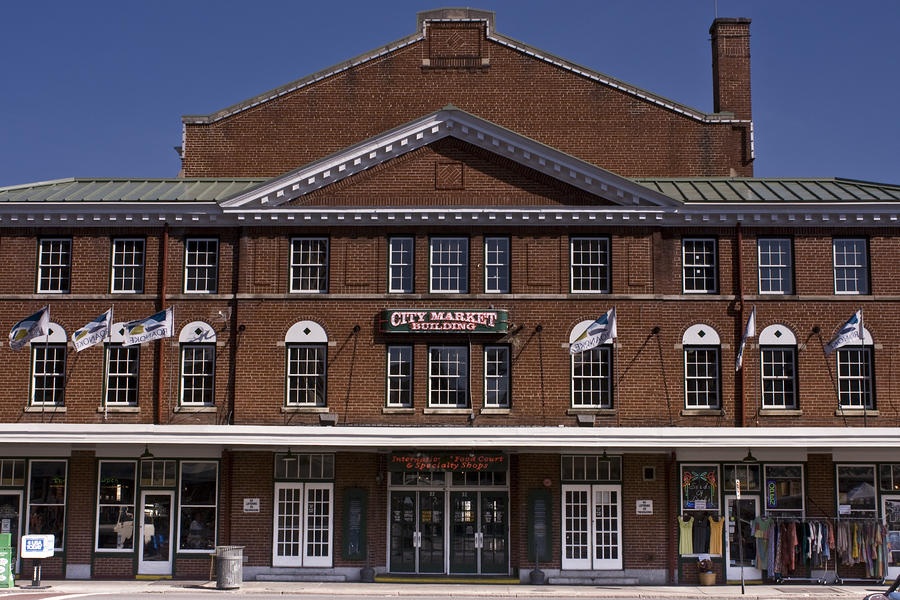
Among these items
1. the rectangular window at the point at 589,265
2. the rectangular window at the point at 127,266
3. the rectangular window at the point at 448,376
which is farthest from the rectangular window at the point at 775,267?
the rectangular window at the point at 127,266

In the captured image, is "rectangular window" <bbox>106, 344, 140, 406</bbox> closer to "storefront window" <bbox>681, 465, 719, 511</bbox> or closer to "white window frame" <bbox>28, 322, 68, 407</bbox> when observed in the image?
"white window frame" <bbox>28, 322, 68, 407</bbox>

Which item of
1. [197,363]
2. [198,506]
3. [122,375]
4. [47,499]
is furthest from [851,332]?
[47,499]

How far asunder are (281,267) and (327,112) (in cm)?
763

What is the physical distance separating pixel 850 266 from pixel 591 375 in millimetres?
8077

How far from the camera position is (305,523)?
98.2ft

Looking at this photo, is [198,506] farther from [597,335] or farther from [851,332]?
[851,332]

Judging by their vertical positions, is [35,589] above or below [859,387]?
below

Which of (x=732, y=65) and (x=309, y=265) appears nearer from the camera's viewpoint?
(x=309, y=265)

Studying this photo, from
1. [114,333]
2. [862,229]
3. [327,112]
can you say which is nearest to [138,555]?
[114,333]

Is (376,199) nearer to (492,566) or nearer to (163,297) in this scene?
(163,297)

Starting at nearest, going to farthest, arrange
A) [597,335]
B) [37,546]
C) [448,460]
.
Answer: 1. [37,546]
2. [597,335]
3. [448,460]

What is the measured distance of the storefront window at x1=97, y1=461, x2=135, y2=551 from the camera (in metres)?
30.1

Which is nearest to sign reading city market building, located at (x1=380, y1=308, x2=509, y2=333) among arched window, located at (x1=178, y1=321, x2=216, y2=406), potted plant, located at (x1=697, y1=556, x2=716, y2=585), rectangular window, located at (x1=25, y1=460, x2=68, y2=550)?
arched window, located at (x1=178, y1=321, x2=216, y2=406)

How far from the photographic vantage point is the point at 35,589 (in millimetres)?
27906
